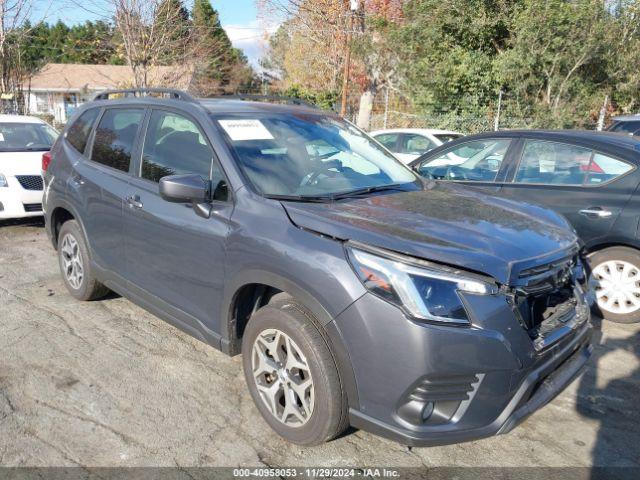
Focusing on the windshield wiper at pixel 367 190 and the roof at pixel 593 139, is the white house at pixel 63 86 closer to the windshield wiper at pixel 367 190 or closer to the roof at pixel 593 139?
the roof at pixel 593 139

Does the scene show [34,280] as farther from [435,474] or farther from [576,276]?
[576,276]

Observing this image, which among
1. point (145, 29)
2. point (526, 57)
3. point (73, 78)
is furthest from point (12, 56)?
point (73, 78)

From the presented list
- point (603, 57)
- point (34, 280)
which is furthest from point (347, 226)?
point (603, 57)

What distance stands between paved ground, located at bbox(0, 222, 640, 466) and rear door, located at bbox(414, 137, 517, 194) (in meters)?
1.75

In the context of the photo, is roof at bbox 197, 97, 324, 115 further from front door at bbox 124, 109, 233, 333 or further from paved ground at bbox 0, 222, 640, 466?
paved ground at bbox 0, 222, 640, 466

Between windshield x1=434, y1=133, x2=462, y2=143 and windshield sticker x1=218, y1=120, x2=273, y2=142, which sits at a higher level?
windshield sticker x1=218, y1=120, x2=273, y2=142

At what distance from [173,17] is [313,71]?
21.2 metres

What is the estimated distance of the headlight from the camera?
7.61 feet

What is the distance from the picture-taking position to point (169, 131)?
372 cm

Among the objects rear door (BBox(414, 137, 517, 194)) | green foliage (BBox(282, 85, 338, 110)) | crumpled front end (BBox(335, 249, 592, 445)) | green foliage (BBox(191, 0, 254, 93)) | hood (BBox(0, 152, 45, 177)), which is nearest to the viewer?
crumpled front end (BBox(335, 249, 592, 445))

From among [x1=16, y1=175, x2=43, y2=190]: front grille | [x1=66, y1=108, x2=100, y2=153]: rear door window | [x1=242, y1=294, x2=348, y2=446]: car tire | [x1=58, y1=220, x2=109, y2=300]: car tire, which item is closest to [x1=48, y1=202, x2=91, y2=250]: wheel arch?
[x1=58, y1=220, x2=109, y2=300]: car tire

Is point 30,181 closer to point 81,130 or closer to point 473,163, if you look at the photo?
point 81,130

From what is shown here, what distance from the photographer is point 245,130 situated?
342cm

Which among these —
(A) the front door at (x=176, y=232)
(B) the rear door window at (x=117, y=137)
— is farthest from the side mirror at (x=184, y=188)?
(B) the rear door window at (x=117, y=137)
